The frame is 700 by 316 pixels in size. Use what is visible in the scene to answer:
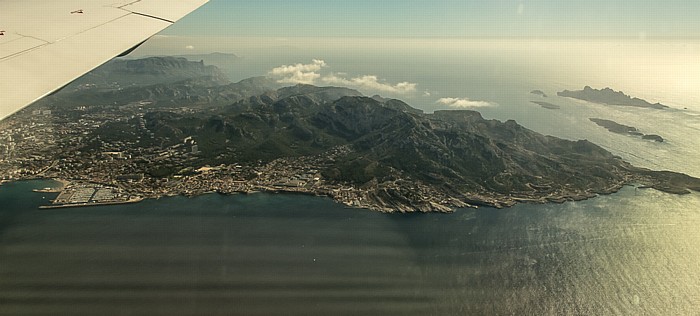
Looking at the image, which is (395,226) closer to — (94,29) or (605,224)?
(605,224)

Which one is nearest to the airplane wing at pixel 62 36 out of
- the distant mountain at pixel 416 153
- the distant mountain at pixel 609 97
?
the distant mountain at pixel 416 153

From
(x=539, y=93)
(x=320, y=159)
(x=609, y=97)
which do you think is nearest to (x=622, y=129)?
(x=609, y=97)

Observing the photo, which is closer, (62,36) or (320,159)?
(62,36)

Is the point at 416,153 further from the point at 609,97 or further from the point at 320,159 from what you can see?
the point at 609,97

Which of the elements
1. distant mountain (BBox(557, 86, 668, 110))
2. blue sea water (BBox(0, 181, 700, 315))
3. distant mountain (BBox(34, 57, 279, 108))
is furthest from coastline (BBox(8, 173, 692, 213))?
distant mountain (BBox(557, 86, 668, 110))

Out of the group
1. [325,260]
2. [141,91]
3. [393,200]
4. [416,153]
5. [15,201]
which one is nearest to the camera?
[325,260]

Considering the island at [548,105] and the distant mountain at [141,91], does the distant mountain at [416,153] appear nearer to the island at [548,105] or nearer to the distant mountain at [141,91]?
the distant mountain at [141,91]
